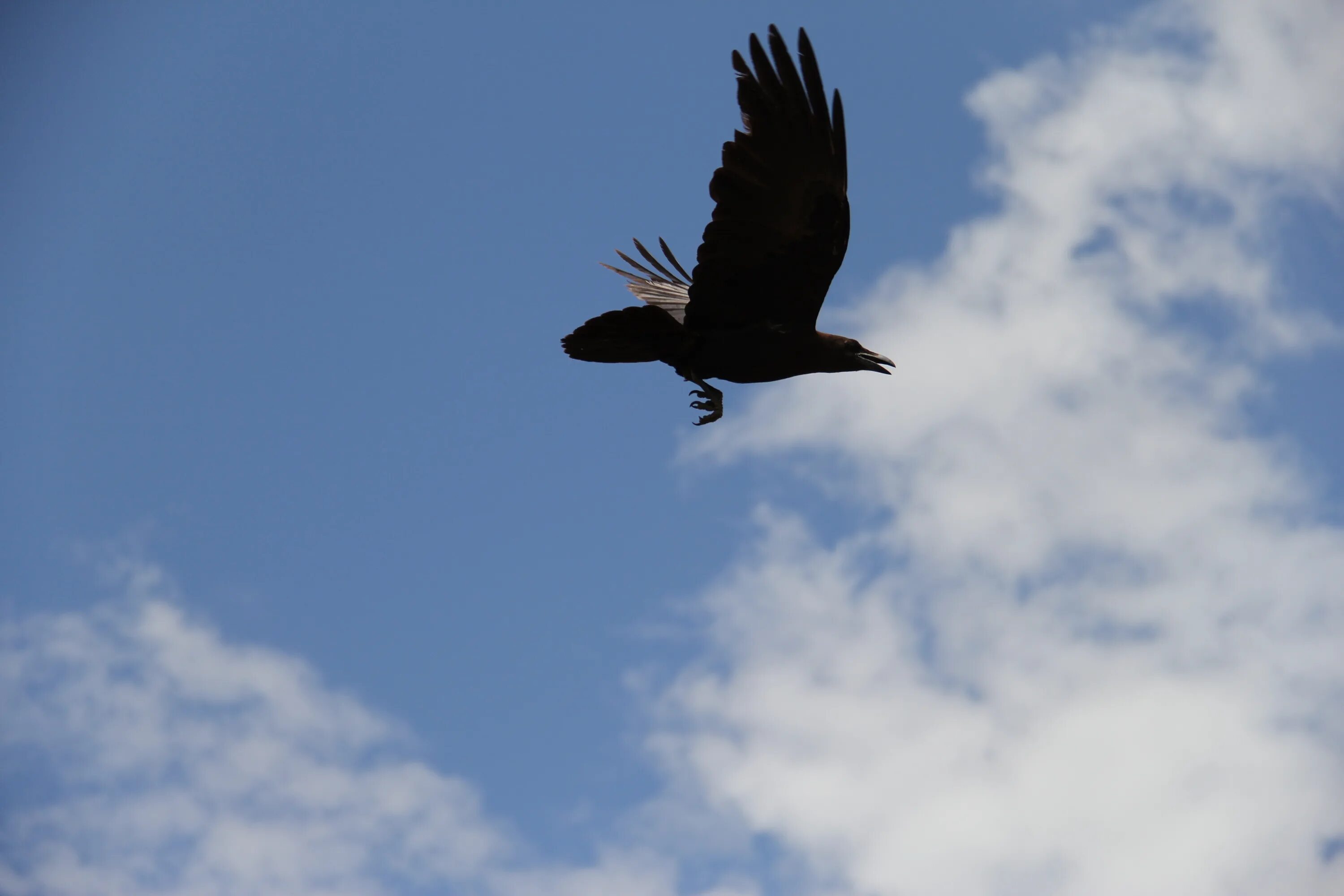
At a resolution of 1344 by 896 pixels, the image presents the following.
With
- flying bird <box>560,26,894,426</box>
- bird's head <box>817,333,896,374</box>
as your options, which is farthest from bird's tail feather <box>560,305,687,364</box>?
bird's head <box>817,333,896,374</box>

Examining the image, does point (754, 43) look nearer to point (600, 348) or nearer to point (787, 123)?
point (787, 123)

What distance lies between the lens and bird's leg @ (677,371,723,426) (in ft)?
29.9

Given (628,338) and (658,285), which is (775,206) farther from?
(658,285)

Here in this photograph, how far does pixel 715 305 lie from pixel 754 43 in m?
1.95

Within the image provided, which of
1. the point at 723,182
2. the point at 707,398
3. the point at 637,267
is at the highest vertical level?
the point at 637,267

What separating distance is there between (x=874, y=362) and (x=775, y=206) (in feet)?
6.19

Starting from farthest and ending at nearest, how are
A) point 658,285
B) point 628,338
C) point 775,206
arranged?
point 658,285
point 628,338
point 775,206

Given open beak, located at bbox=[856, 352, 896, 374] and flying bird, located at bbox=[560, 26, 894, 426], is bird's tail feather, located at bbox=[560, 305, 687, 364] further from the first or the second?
open beak, located at bbox=[856, 352, 896, 374]

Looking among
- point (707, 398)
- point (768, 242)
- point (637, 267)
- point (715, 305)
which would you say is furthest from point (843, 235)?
point (637, 267)

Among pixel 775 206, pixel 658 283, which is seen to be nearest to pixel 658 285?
Result: pixel 658 283

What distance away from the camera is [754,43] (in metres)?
7.59

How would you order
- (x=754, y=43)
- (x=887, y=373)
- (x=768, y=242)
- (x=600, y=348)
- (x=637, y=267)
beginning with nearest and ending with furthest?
(x=754, y=43) < (x=768, y=242) < (x=600, y=348) < (x=887, y=373) < (x=637, y=267)

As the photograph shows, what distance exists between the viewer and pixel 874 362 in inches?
371

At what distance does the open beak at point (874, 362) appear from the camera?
30.7 ft
